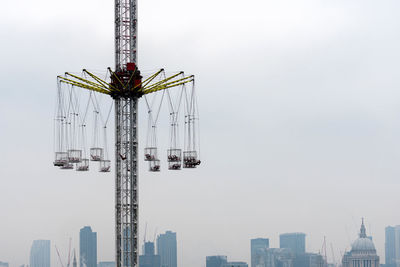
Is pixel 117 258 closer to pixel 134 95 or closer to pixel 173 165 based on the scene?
pixel 173 165

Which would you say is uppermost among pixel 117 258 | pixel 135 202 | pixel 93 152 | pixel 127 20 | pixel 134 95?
pixel 127 20

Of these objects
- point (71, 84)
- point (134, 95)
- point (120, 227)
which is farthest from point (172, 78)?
point (120, 227)

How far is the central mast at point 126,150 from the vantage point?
467 feet

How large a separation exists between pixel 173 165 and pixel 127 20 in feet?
89.5

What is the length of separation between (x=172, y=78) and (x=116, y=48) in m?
11.6

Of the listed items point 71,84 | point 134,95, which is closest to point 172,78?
point 134,95

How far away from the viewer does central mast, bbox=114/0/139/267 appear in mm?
142250

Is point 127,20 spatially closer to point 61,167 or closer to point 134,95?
point 134,95

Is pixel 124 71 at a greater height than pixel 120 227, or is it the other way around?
pixel 124 71

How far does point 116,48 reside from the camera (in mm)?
144875

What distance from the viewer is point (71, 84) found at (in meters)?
143

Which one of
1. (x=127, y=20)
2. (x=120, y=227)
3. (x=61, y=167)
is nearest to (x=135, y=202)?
(x=120, y=227)

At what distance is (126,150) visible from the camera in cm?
14312

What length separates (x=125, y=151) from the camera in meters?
143
